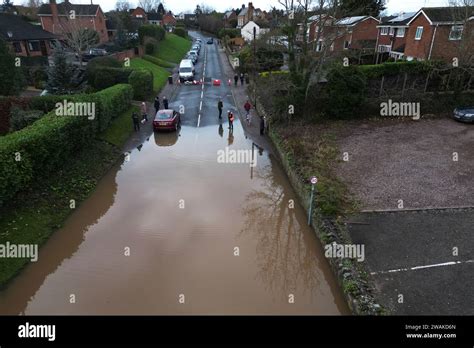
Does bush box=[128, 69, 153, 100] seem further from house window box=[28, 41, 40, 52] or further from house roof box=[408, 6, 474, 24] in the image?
house roof box=[408, 6, 474, 24]

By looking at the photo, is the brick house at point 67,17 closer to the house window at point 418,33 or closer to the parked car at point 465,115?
the house window at point 418,33

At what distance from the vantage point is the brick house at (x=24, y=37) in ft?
110

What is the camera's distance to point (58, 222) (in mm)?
11727

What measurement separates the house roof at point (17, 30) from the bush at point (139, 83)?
16734mm

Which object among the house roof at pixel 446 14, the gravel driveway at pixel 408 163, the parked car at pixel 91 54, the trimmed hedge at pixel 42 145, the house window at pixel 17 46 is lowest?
the gravel driveway at pixel 408 163

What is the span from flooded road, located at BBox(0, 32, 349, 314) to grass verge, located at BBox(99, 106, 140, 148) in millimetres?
3258

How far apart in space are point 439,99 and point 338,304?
65.6 feet

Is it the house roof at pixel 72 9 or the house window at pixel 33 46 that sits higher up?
the house roof at pixel 72 9

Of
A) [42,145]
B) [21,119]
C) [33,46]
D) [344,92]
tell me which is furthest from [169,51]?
[42,145]

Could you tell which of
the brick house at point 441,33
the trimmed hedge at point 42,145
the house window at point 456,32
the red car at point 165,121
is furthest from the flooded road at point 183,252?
the house window at point 456,32

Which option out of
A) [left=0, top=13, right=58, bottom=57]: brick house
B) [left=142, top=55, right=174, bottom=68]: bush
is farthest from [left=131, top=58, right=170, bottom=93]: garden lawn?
[left=0, top=13, right=58, bottom=57]: brick house
